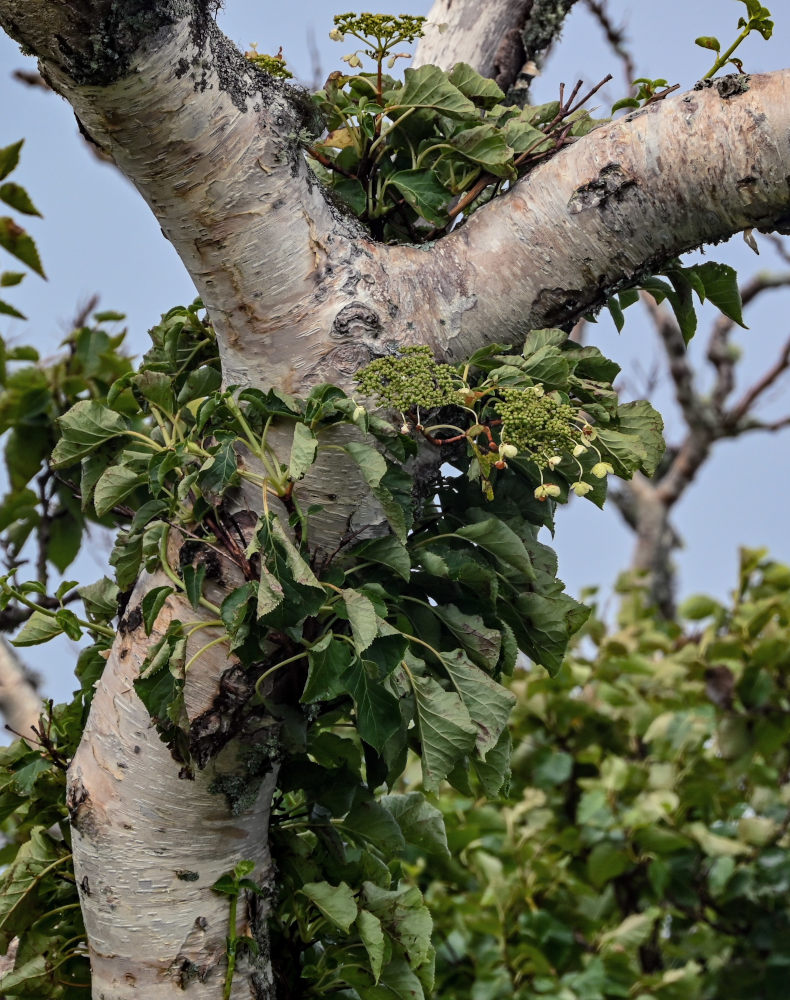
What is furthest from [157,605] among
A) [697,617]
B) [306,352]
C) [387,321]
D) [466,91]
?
[697,617]

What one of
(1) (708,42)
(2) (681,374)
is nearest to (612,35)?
(2) (681,374)

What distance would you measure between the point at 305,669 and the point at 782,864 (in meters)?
2.11

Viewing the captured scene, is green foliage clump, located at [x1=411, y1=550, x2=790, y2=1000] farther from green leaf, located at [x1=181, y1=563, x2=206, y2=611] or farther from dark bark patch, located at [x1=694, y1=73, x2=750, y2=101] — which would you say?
dark bark patch, located at [x1=694, y1=73, x2=750, y2=101]

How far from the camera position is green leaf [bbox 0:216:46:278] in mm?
2252

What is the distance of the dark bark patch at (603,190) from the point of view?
4.58 feet

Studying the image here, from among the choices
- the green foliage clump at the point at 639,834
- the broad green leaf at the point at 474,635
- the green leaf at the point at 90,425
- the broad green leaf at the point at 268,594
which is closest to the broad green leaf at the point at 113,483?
the green leaf at the point at 90,425

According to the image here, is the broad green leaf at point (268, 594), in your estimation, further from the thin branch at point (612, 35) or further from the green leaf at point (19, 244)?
the thin branch at point (612, 35)

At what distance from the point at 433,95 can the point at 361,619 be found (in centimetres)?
73

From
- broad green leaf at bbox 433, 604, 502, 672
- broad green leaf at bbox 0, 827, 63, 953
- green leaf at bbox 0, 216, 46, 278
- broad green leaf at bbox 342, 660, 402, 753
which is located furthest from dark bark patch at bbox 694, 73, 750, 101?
green leaf at bbox 0, 216, 46, 278

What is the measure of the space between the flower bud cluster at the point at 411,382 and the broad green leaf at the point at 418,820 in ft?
2.26

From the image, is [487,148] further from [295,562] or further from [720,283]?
[295,562]

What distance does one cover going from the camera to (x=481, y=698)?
1.32 meters

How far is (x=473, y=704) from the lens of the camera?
1317 millimetres

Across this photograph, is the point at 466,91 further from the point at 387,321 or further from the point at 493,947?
the point at 493,947
